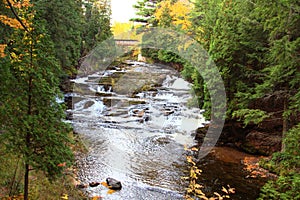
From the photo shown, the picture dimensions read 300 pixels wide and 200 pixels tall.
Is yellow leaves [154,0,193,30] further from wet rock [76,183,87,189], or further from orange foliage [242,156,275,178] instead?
wet rock [76,183,87,189]

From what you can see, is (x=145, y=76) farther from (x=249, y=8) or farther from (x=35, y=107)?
(x=35, y=107)

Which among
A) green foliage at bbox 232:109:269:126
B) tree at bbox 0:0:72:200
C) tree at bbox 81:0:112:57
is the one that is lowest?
green foliage at bbox 232:109:269:126

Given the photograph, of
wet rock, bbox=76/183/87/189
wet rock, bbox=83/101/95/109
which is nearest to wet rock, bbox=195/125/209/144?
wet rock, bbox=76/183/87/189

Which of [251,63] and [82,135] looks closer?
[251,63]

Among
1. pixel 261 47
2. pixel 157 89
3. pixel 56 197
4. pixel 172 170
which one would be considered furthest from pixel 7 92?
pixel 157 89

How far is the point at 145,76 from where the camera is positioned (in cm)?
2756

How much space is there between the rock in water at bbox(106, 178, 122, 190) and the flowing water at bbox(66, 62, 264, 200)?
0.70ft

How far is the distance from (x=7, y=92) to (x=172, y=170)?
6537 mm

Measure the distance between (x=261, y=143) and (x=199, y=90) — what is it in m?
4.22

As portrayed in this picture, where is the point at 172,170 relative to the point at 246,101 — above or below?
below

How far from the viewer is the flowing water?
359 inches

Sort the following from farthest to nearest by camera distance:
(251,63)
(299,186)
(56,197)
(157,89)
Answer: (157,89), (251,63), (56,197), (299,186)

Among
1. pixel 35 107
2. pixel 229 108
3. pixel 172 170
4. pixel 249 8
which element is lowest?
pixel 172 170

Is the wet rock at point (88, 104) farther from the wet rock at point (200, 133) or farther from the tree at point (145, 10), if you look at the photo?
the tree at point (145, 10)
